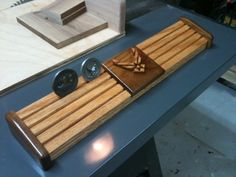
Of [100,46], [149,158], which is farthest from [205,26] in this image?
[149,158]

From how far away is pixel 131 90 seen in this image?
59 centimetres

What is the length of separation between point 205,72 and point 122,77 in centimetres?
22

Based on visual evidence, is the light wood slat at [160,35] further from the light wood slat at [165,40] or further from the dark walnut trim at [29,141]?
the dark walnut trim at [29,141]

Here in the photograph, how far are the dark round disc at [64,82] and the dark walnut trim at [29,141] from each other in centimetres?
9

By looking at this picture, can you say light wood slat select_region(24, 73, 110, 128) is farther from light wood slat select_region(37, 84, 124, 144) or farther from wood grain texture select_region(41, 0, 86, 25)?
wood grain texture select_region(41, 0, 86, 25)

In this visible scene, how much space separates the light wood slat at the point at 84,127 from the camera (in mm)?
480

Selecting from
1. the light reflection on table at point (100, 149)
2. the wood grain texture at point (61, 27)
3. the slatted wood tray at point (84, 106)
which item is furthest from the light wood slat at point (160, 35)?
the light reflection on table at point (100, 149)

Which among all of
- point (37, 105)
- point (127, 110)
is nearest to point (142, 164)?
point (127, 110)

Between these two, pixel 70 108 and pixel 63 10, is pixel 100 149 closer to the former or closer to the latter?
pixel 70 108

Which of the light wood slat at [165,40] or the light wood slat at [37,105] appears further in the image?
the light wood slat at [165,40]

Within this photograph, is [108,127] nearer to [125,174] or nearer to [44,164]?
[44,164]

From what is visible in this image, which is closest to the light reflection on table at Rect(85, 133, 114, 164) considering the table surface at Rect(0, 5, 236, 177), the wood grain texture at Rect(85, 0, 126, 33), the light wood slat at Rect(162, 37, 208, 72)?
the table surface at Rect(0, 5, 236, 177)

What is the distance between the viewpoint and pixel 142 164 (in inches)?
34.8

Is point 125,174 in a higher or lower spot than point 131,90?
lower
